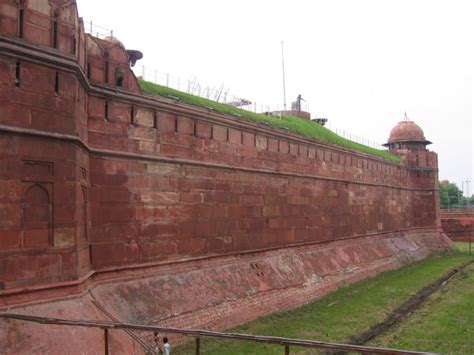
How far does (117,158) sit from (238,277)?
146 inches

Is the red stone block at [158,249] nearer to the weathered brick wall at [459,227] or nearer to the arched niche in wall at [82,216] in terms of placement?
the arched niche in wall at [82,216]

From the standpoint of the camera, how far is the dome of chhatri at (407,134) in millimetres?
25438

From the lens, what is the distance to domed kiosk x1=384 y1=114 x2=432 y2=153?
25.4 metres

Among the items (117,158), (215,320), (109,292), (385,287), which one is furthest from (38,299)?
(385,287)

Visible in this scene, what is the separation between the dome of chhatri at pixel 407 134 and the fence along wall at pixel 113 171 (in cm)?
1262

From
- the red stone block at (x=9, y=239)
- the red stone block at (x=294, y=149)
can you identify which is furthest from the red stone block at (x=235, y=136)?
the red stone block at (x=9, y=239)

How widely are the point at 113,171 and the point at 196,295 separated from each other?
2.58 meters

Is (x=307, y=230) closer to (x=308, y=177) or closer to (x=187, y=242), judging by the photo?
(x=308, y=177)

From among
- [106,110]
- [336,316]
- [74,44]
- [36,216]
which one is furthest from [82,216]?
[336,316]

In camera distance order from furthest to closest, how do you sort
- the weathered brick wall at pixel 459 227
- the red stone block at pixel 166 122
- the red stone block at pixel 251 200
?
the weathered brick wall at pixel 459 227 < the red stone block at pixel 251 200 < the red stone block at pixel 166 122

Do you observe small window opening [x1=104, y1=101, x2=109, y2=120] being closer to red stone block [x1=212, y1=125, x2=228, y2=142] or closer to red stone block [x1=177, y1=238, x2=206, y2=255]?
red stone block [x1=177, y1=238, x2=206, y2=255]

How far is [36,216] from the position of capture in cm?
608

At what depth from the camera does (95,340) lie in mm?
6066

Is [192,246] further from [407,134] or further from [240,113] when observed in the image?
[407,134]
